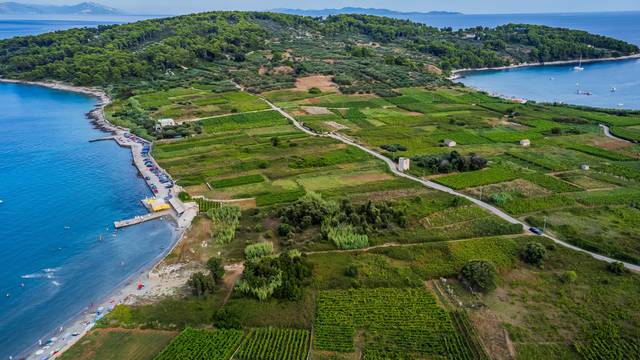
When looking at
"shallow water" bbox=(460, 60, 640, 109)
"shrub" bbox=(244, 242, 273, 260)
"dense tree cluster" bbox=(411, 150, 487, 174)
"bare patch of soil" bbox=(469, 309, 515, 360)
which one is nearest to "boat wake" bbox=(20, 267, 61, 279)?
"shrub" bbox=(244, 242, 273, 260)

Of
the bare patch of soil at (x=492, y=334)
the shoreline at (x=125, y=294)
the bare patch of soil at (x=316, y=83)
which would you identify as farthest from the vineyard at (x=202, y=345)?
the bare patch of soil at (x=316, y=83)

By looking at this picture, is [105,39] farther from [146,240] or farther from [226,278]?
[226,278]

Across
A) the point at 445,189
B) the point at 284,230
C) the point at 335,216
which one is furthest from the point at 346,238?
the point at 445,189

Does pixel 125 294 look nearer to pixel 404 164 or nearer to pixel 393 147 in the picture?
pixel 404 164

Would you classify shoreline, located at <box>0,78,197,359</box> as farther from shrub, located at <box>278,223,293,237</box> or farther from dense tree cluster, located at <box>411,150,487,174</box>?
dense tree cluster, located at <box>411,150,487,174</box>

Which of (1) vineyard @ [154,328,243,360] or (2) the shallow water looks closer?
(1) vineyard @ [154,328,243,360]

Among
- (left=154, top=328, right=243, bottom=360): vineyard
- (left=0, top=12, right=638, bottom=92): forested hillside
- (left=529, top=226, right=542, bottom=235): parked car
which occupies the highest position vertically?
(left=0, top=12, right=638, bottom=92): forested hillside

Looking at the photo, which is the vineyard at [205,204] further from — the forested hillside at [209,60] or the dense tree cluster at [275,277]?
the forested hillside at [209,60]
